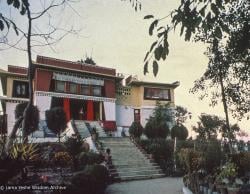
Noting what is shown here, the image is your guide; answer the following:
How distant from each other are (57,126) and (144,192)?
14.6 m

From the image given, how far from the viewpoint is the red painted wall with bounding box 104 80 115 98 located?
35.8 metres

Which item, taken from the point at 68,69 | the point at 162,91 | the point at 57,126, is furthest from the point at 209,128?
the point at 57,126

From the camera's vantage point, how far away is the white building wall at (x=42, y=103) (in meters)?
31.2

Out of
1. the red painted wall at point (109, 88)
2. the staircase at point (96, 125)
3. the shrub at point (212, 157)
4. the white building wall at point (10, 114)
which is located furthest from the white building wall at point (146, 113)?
the shrub at point (212, 157)

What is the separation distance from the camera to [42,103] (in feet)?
103

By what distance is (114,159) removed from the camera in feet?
70.2

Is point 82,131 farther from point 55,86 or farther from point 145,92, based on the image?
point 145,92

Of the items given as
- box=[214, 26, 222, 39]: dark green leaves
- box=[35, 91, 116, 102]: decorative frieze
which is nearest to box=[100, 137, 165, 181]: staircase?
box=[35, 91, 116, 102]: decorative frieze

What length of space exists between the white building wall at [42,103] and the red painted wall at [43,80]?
0.89 m

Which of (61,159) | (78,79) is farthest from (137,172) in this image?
(78,79)

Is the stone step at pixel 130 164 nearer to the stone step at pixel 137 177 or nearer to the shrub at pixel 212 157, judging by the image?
the stone step at pixel 137 177

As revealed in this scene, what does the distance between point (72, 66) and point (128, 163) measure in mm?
15790

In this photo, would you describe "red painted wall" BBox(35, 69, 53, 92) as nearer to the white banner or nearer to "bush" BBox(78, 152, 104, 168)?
the white banner

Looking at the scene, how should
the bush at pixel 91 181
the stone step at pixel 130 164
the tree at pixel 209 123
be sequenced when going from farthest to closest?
1. the tree at pixel 209 123
2. the stone step at pixel 130 164
3. the bush at pixel 91 181
